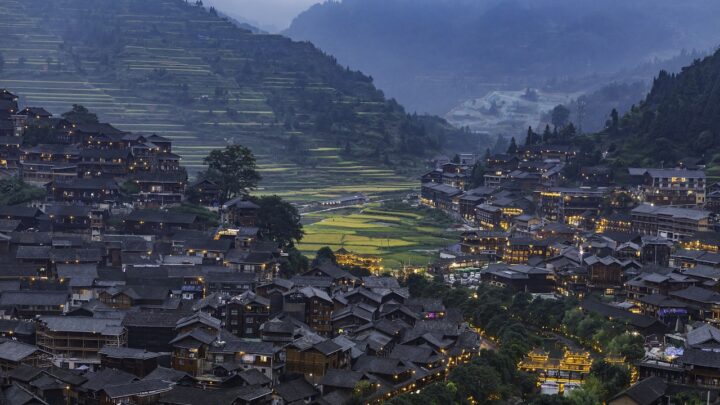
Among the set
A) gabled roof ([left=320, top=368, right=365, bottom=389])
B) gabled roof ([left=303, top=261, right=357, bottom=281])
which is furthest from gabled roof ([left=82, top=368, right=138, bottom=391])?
gabled roof ([left=303, top=261, right=357, bottom=281])

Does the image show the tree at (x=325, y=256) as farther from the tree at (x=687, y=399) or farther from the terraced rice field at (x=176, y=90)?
the terraced rice field at (x=176, y=90)

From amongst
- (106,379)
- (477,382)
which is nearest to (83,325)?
(106,379)

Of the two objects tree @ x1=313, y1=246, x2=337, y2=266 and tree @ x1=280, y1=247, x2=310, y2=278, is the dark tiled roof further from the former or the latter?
tree @ x1=313, y1=246, x2=337, y2=266

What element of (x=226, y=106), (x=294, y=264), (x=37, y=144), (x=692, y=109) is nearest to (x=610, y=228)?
(x=692, y=109)

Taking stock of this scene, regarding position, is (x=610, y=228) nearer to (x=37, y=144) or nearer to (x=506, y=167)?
(x=506, y=167)

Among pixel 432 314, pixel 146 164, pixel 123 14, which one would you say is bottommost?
pixel 432 314
